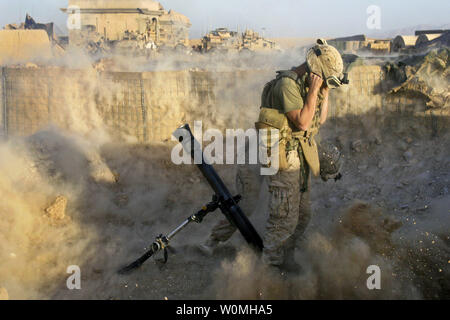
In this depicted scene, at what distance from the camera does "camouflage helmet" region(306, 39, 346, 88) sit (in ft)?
9.45

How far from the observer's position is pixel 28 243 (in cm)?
427

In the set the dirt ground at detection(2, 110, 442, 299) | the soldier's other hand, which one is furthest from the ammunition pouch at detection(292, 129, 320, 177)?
the dirt ground at detection(2, 110, 442, 299)

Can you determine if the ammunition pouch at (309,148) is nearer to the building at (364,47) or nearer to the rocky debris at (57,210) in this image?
the rocky debris at (57,210)

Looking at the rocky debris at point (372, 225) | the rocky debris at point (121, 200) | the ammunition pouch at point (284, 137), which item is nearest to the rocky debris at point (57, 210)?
the rocky debris at point (121, 200)

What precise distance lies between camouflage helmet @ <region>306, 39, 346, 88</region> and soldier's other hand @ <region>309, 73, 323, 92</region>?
0.03 meters

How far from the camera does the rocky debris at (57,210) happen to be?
4667mm

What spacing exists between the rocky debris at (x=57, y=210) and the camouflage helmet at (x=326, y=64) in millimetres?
3443

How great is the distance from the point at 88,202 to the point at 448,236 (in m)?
4.14

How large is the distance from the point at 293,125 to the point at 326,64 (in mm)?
520

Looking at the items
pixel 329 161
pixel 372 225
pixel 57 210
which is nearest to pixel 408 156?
pixel 372 225

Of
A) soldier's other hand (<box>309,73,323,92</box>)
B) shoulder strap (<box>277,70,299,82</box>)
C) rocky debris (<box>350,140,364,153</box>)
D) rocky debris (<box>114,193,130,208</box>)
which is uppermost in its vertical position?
shoulder strap (<box>277,70,299,82</box>)

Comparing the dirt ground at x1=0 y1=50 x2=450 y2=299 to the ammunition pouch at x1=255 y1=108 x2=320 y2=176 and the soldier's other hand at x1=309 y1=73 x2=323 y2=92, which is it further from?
the soldier's other hand at x1=309 y1=73 x2=323 y2=92

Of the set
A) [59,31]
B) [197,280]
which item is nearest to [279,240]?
[197,280]
